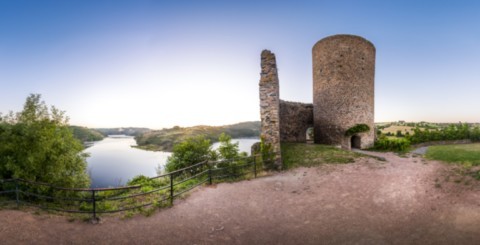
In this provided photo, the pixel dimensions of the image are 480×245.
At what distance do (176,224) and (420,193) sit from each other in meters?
6.18

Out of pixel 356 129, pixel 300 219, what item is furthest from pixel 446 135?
pixel 300 219

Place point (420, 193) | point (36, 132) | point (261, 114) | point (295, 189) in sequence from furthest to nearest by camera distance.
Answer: point (261, 114) → point (36, 132) → point (295, 189) → point (420, 193)

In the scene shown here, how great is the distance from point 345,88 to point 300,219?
1342 centimetres

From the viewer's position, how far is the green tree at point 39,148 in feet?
22.3

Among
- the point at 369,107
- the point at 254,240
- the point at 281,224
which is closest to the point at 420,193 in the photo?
the point at 281,224

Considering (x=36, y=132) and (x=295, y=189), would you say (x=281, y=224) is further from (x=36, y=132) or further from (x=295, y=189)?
(x=36, y=132)

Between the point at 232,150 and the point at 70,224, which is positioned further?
the point at 232,150

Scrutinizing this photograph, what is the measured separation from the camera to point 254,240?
154 inches

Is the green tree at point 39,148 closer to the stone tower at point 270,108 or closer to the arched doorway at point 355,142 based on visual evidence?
the stone tower at point 270,108

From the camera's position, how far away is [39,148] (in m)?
7.17

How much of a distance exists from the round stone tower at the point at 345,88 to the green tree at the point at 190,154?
9.70m

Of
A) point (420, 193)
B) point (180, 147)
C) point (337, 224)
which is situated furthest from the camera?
point (180, 147)

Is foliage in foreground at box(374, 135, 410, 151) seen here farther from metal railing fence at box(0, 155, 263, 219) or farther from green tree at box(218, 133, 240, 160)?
green tree at box(218, 133, 240, 160)

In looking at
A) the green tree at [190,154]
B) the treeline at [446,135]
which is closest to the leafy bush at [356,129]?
the treeline at [446,135]
